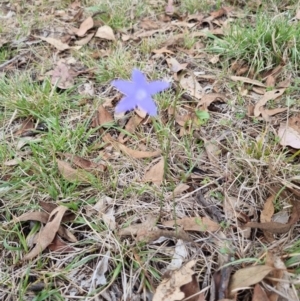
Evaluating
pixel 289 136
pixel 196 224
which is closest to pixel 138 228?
pixel 196 224

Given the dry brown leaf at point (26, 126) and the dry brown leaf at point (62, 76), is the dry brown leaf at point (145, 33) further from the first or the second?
the dry brown leaf at point (26, 126)

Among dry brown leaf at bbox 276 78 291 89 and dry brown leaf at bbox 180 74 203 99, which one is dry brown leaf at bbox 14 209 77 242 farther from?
dry brown leaf at bbox 276 78 291 89

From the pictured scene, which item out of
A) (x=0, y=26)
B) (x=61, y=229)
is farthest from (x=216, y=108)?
(x=0, y=26)

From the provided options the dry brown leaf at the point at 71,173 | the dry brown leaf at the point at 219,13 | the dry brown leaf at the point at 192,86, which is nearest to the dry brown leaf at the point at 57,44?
the dry brown leaf at the point at 192,86

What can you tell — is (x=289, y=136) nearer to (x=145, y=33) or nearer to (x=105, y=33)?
(x=145, y=33)

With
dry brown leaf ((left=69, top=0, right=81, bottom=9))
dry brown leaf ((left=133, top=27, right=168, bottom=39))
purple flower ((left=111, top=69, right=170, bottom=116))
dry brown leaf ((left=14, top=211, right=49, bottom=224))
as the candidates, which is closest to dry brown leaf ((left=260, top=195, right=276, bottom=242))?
purple flower ((left=111, top=69, right=170, bottom=116))

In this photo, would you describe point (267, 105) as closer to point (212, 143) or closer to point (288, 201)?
point (212, 143)
